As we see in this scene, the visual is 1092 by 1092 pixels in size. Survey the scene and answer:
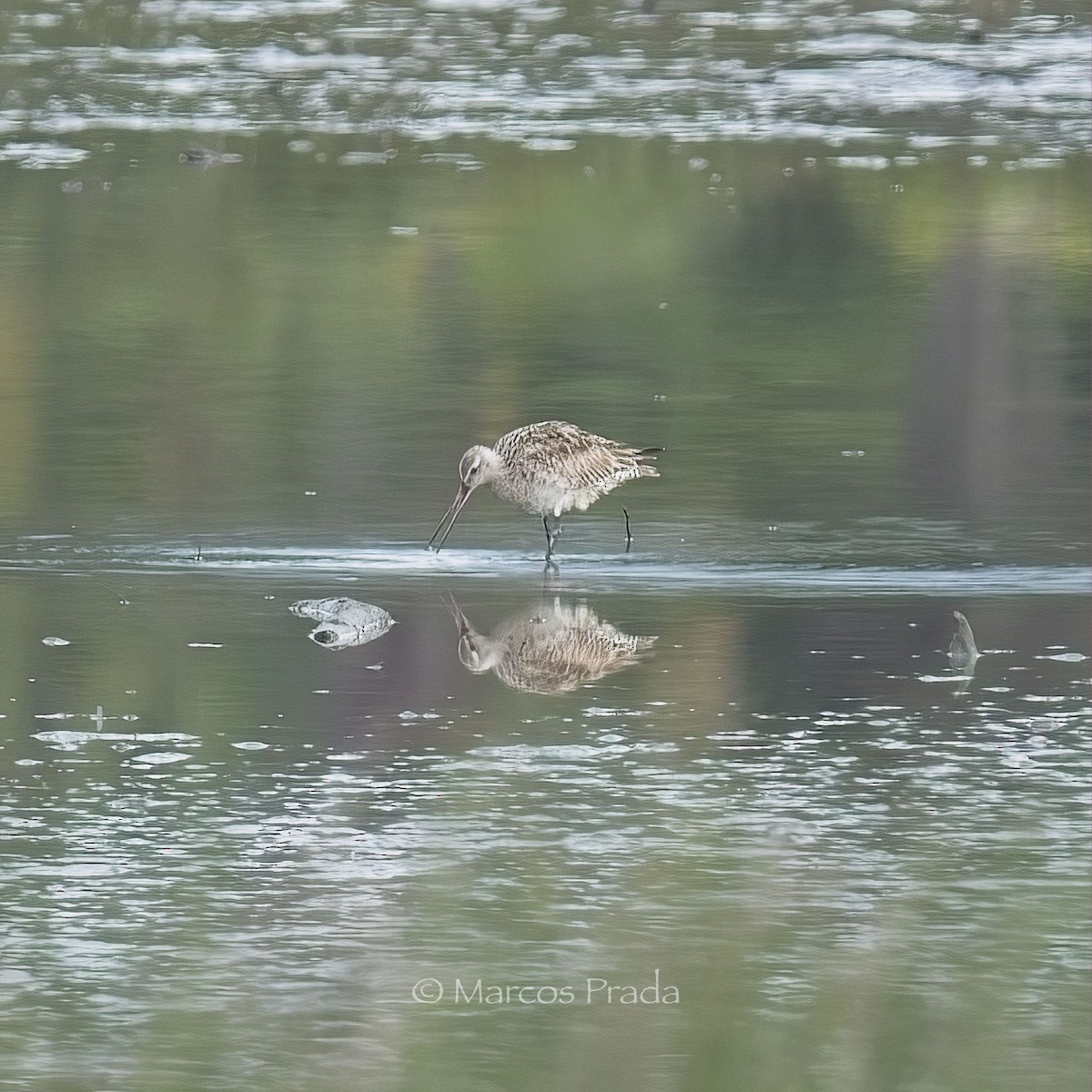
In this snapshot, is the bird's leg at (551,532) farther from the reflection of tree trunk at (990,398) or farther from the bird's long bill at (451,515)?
the reflection of tree trunk at (990,398)

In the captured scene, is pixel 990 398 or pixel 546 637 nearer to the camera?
pixel 546 637

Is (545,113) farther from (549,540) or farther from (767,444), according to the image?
(549,540)

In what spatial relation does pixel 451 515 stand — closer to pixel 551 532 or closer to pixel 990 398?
pixel 551 532

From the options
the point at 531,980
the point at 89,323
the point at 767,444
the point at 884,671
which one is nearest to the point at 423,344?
the point at 89,323

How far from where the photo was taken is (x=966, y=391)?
1616cm

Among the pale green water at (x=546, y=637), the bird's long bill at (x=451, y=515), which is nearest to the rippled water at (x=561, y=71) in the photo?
the pale green water at (x=546, y=637)

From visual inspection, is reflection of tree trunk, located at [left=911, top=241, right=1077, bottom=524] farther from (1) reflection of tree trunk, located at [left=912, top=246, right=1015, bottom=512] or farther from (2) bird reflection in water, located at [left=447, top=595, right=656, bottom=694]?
(2) bird reflection in water, located at [left=447, top=595, right=656, bottom=694]

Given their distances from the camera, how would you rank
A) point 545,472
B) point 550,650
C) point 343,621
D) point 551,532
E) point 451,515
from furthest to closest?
1. point 551,532
2. point 451,515
3. point 545,472
4. point 343,621
5. point 550,650

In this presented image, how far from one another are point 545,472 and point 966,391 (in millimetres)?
4821

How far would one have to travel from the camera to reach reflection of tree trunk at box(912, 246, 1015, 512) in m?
13.7
